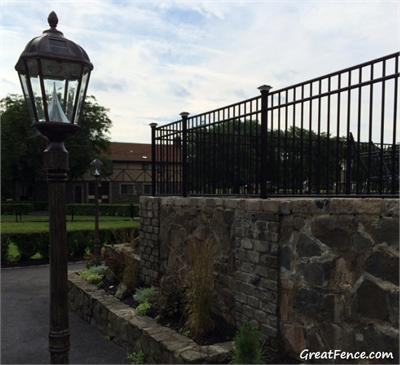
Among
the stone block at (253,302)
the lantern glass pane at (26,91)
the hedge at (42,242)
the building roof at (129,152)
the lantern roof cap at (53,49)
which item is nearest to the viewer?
the lantern roof cap at (53,49)

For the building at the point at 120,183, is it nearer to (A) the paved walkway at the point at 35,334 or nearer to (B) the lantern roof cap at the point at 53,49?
(A) the paved walkway at the point at 35,334

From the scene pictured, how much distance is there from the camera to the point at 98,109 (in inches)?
1410

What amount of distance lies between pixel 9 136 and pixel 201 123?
95.9 ft

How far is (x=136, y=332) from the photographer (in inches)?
205

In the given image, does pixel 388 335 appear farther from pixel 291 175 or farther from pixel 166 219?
pixel 166 219

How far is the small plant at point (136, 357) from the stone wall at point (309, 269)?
1.14 meters

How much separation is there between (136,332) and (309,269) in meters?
2.60

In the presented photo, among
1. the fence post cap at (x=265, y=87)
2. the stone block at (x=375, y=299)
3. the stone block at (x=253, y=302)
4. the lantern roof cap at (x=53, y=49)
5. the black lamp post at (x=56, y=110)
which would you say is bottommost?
the stone block at (x=253, y=302)

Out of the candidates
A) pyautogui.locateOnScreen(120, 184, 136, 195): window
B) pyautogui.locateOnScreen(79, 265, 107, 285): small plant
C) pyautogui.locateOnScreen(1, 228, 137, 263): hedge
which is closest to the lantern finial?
pyautogui.locateOnScreen(79, 265, 107, 285): small plant

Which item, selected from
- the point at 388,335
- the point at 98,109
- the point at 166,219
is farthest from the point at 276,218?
the point at 98,109

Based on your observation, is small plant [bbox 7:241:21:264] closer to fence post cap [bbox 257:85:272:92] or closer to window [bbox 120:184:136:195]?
fence post cap [bbox 257:85:272:92]

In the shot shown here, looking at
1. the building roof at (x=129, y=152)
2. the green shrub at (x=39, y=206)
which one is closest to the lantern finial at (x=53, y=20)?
the green shrub at (x=39, y=206)

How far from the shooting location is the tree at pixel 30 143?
103ft

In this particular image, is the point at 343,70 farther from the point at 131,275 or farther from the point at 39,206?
the point at 39,206
